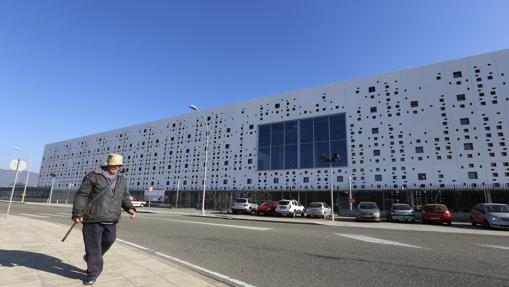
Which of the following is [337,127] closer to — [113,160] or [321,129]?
[321,129]

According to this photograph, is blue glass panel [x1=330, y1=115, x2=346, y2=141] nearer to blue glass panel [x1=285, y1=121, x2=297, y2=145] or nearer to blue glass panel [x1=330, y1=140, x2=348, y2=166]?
blue glass panel [x1=330, y1=140, x2=348, y2=166]

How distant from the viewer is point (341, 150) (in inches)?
1542

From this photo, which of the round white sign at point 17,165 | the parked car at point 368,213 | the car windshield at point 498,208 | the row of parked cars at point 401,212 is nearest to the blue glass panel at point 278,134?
the row of parked cars at point 401,212

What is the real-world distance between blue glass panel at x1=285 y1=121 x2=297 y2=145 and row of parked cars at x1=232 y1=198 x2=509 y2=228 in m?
16.1

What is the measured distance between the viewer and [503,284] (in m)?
4.25

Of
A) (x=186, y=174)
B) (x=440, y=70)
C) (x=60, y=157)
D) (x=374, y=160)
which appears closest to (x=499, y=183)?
(x=374, y=160)

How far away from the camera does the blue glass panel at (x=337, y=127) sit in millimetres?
39559

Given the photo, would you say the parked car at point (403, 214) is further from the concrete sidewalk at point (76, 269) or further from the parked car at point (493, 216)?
the concrete sidewalk at point (76, 269)

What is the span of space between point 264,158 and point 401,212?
2591 cm

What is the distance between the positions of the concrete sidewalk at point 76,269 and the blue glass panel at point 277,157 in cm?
3730

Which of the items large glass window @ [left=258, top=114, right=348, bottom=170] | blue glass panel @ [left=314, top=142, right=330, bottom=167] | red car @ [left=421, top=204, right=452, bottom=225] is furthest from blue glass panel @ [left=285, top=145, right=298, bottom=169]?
red car @ [left=421, top=204, right=452, bottom=225]

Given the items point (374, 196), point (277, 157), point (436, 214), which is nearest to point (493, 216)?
point (436, 214)

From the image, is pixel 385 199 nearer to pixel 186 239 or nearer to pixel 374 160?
pixel 374 160

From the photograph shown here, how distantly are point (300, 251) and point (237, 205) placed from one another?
22.7 meters
